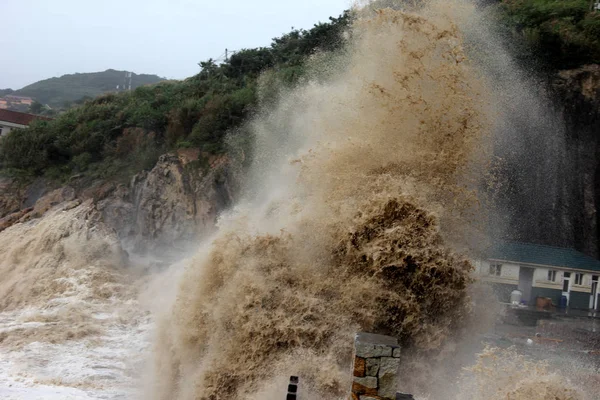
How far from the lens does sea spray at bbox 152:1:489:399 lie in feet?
24.5

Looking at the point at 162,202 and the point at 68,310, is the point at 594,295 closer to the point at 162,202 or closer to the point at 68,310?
the point at 68,310

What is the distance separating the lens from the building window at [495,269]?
42.5 feet

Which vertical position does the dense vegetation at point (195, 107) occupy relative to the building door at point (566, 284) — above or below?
above

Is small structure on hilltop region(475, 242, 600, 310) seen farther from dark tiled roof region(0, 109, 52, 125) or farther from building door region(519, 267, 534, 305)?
dark tiled roof region(0, 109, 52, 125)

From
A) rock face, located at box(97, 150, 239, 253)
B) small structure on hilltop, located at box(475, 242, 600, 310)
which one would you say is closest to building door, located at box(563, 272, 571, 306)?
small structure on hilltop, located at box(475, 242, 600, 310)

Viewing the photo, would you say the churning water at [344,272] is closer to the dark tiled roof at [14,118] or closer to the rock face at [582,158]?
the rock face at [582,158]

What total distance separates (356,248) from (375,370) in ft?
8.98

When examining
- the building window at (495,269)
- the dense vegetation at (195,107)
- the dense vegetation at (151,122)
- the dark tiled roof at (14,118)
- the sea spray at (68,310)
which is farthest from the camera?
the dark tiled roof at (14,118)

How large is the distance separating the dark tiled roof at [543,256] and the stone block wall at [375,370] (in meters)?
8.31

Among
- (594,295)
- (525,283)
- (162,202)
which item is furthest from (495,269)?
(162,202)

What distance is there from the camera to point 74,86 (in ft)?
310

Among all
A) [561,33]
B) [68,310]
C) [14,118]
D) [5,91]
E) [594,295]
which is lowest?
[68,310]

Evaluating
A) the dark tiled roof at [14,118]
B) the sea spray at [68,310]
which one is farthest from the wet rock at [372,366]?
the dark tiled roof at [14,118]

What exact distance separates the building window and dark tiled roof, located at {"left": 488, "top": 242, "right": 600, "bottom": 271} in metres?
0.15
